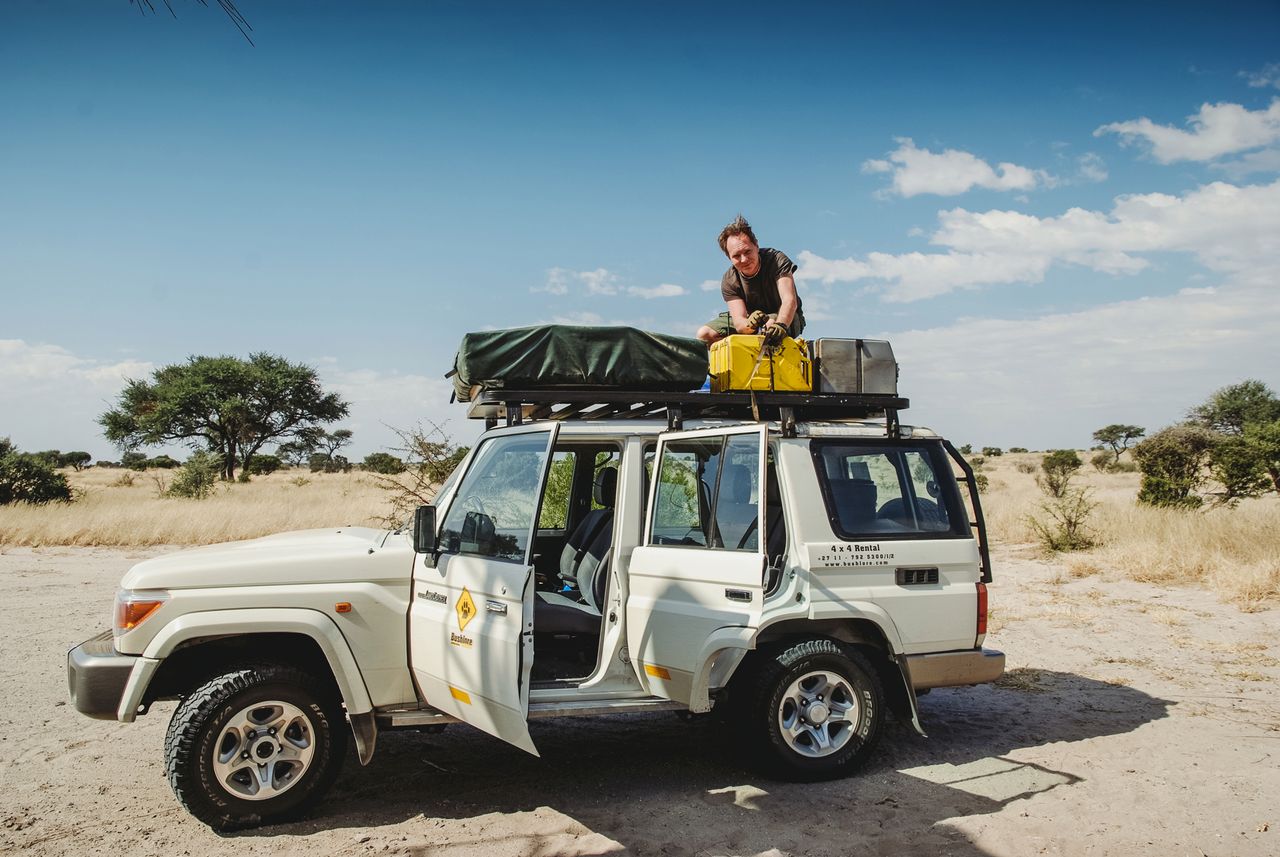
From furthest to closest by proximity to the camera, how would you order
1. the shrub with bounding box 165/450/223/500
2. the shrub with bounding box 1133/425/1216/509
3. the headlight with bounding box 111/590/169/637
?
the shrub with bounding box 165/450/223/500
the shrub with bounding box 1133/425/1216/509
the headlight with bounding box 111/590/169/637

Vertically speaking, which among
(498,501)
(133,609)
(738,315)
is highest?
(738,315)

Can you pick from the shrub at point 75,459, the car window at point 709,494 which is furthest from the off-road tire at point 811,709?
the shrub at point 75,459

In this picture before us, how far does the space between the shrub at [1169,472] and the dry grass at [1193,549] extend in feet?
2.60

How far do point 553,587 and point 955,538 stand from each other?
2.55 m

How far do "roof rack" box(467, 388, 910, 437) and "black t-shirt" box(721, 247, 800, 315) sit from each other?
3.08 feet

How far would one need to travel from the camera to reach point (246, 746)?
4.57 m

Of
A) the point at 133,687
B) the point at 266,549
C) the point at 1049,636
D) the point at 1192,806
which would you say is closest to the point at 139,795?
the point at 133,687

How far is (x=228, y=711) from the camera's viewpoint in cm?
452

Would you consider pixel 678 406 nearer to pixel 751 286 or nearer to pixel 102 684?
pixel 751 286

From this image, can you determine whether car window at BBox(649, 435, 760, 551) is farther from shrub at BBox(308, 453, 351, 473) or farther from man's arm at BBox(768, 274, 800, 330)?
shrub at BBox(308, 453, 351, 473)

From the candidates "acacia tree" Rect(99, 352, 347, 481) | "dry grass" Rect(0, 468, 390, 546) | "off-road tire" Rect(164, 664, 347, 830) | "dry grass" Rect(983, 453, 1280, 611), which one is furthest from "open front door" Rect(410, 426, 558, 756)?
"acacia tree" Rect(99, 352, 347, 481)

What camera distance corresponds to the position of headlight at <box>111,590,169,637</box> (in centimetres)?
455

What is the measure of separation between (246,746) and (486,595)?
1.41 meters

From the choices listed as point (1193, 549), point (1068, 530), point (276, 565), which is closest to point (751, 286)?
point (276, 565)
